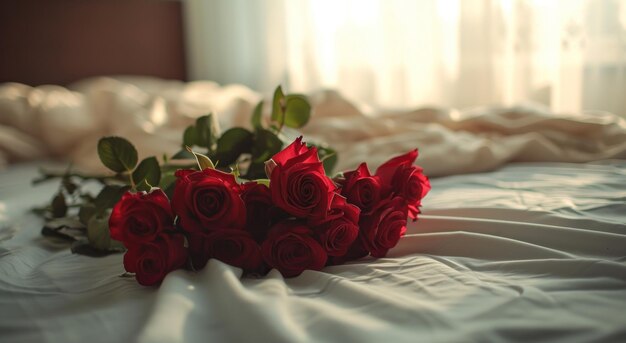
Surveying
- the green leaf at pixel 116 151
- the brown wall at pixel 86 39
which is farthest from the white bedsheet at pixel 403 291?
the brown wall at pixel 86 39

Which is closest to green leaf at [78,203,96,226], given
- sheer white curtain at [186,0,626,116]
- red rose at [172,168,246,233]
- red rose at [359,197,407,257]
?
red rose at [172,168,246,233]

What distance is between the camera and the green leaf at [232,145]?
719 mm

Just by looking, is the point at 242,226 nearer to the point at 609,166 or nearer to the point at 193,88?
the point at 609,166

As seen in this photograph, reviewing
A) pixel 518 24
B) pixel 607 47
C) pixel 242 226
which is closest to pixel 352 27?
pixel 518 24

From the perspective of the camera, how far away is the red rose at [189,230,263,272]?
0.55 metres

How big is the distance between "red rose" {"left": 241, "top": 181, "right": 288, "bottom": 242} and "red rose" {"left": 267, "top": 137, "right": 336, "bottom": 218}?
3cm

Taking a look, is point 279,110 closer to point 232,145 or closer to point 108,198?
point 232,145

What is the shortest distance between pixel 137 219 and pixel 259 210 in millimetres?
115

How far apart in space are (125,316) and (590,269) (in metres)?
0.40

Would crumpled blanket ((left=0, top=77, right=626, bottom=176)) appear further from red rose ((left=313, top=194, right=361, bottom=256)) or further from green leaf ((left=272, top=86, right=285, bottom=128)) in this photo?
red rose ((left=313, top=194, right=361, bottom=256))

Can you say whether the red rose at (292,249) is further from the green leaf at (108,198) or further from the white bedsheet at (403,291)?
the green leaf at (108,198)

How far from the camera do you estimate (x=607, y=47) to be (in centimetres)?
164

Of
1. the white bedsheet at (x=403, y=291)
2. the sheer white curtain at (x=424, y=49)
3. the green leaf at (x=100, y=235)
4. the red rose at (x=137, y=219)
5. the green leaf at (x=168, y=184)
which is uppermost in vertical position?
the sheer white curtain at (x=424, y=49)

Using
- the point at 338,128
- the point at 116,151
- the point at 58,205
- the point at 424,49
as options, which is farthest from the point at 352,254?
the point at 424,49
